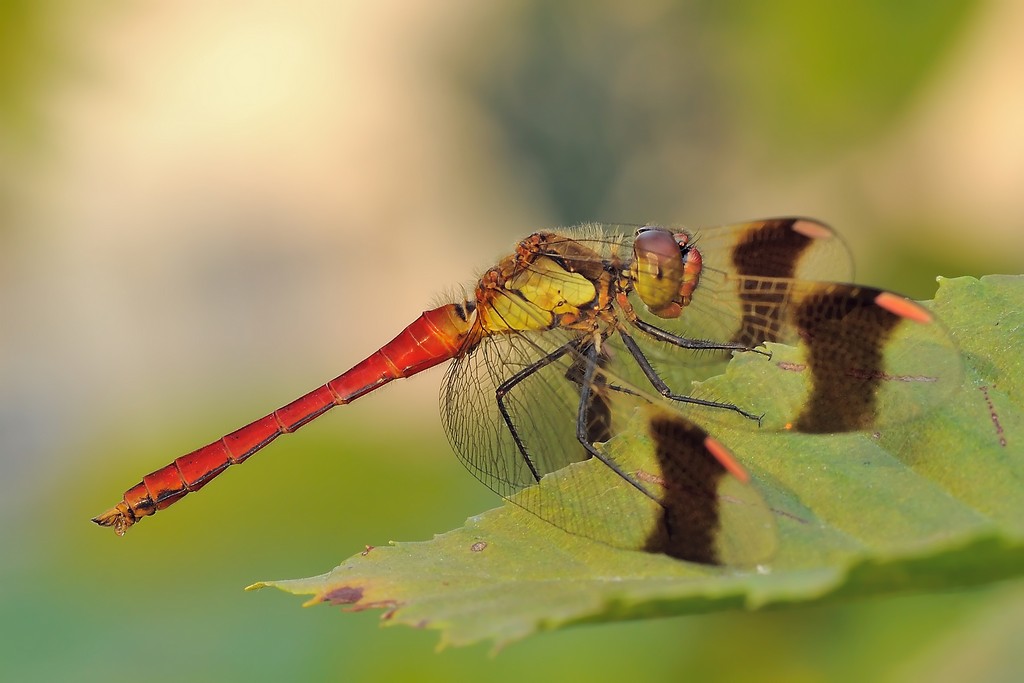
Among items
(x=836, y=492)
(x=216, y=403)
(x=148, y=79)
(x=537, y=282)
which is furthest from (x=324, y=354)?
(x=836, y=492)

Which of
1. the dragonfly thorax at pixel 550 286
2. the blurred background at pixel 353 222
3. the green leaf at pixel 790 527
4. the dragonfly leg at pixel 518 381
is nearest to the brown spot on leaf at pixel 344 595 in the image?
the green leaf at pixel 790 527

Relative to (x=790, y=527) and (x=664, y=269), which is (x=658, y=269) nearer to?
(x=664, y=269)

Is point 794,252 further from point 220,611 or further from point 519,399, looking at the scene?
point 220,611

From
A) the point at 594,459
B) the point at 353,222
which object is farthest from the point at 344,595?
the point at 353,222

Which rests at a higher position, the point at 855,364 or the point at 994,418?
the point at 855,364

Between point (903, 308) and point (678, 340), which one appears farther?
point (678, 340)

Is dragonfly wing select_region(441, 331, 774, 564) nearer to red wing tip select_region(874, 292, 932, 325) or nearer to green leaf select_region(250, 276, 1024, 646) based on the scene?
green leaf select_region(250, 276, 1024, 646)

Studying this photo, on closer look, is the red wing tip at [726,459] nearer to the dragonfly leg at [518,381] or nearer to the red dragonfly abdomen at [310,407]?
the dragonfly leg at [518,381]

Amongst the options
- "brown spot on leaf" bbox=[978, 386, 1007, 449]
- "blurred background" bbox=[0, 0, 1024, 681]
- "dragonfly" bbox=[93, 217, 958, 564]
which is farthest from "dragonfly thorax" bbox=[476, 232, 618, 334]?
"brown spot on leaf" bbox=[978, 386, 1007, 449]
